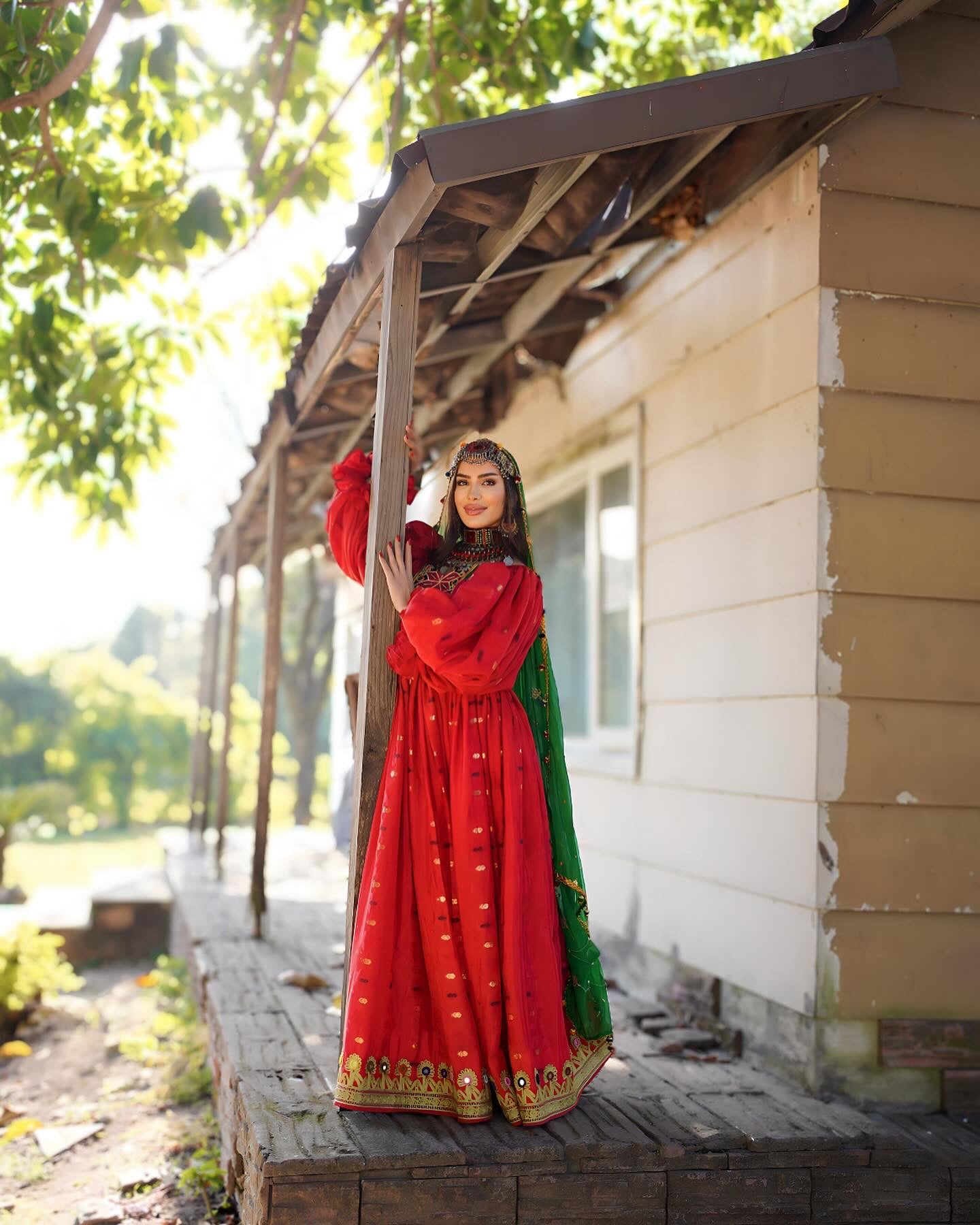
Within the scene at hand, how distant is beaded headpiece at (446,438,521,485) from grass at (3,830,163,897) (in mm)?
15832

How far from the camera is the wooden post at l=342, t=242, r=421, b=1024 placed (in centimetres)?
311

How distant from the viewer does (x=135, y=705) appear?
2645 centimetres

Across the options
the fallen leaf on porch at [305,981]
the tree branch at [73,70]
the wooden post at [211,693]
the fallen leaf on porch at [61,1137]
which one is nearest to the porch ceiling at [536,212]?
the tree branch at [73,70]

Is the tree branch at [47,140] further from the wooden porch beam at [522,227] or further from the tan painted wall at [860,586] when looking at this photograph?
the tan painted wall at [860,586]

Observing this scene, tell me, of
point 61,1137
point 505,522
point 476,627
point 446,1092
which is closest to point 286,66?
point 505,522

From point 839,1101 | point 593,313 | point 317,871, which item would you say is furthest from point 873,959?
point 317,871

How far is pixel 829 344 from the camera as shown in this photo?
349cm

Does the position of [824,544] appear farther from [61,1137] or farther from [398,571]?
[61,1137]

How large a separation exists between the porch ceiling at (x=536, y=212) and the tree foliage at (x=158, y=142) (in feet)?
2.69

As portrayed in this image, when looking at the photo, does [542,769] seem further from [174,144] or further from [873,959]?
[174,144]

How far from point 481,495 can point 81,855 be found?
2261 cm

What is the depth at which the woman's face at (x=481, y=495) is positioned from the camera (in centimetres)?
314

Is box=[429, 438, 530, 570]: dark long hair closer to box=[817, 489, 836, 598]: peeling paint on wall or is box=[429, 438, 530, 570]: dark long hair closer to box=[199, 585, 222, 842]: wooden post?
box=[817, 489, 836, 598]: peeling paint on wall

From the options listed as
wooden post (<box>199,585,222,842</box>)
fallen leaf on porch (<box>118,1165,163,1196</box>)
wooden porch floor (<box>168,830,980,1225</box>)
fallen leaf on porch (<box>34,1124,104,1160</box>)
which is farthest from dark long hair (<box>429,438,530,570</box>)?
wooden post (<box>199,585,222,842</box>)
